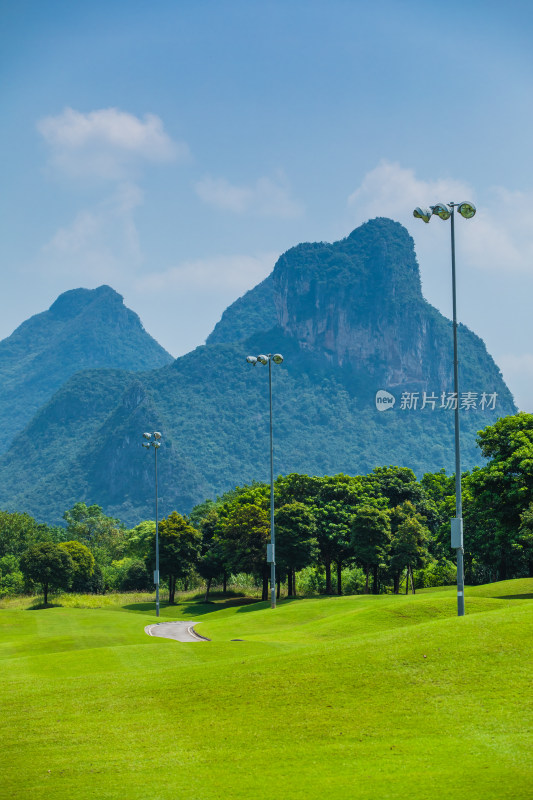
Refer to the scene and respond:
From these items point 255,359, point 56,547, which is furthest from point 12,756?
point 56,547

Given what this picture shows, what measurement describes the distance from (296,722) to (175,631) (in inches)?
1173

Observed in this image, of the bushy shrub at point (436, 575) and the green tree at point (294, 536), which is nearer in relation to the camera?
the green tree at point (294, 536)

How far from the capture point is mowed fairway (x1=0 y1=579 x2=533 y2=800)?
12.5 metres

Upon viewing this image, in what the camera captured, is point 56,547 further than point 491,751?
Yes

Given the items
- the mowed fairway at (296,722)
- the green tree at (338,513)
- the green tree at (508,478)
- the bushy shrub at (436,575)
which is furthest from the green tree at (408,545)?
the mowed fairway at (296,722)

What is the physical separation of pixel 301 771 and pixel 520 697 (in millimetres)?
4834

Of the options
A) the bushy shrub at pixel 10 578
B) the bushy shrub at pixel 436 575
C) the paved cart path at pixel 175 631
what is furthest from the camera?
the bushy shrub at pixel 10 578

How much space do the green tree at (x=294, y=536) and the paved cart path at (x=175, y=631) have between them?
1403cm

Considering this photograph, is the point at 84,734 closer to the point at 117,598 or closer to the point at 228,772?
the point at 228,772

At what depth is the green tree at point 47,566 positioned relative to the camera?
228 feet

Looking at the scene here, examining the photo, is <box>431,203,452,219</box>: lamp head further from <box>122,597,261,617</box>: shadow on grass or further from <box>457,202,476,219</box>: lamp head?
<box>122,597,261,617</box>: shadow on grass

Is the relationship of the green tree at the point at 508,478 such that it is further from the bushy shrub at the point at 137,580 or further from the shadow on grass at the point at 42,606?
the bushy shrub at the point at 137,580

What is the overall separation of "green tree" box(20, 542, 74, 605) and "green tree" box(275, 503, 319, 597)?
66.5 feet

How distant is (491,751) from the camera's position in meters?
13.0
